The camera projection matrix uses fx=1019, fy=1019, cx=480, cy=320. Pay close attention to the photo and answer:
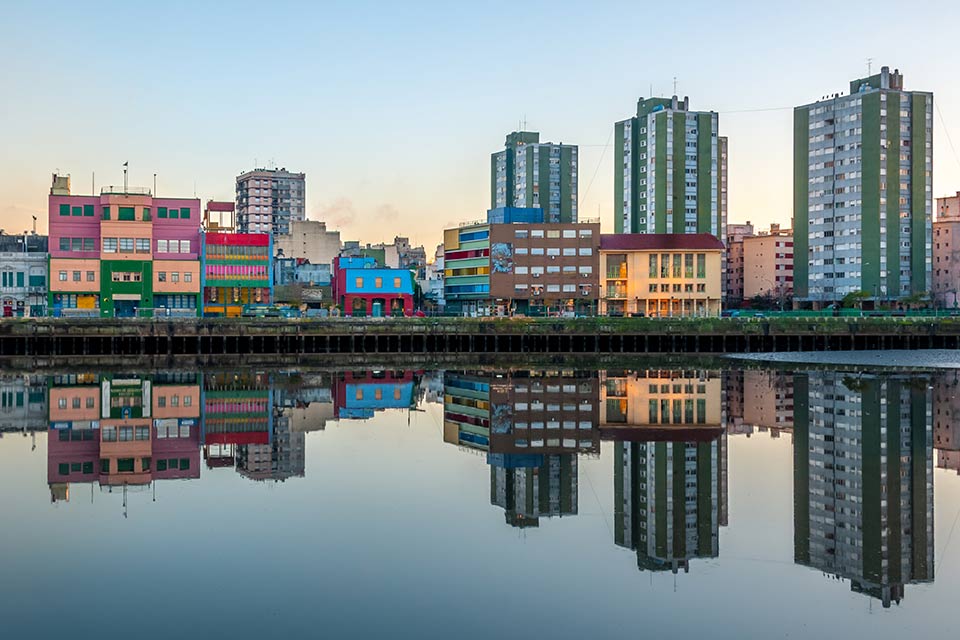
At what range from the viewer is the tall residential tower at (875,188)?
12788 centimetres

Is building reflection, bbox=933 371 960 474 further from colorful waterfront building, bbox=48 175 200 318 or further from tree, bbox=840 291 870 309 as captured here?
tree, bbox=840 291 870 309

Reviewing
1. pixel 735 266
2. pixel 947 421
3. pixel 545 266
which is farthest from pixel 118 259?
pixel 735 266

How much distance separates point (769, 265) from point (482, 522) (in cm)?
15631

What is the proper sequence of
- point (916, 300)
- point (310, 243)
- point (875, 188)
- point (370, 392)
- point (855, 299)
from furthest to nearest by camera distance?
point (310, 243), point (875, 188), point (855, 299), point (916, 300), point (370, 392)

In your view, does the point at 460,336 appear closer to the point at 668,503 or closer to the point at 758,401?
the point at 758,401

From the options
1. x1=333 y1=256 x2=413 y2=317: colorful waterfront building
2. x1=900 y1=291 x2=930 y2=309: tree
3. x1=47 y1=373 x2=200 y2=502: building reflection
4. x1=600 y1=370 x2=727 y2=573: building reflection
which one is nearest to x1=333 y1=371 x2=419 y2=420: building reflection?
x1=47 y1=373 x2=200 y2=502: building reflection

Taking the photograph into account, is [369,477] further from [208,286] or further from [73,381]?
[208,286]

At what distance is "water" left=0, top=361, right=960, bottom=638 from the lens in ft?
42.3

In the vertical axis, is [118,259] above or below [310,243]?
below

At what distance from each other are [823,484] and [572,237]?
3649 inches

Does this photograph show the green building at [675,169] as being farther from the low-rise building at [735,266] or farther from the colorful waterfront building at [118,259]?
the colorful waterfront building at [118,259]

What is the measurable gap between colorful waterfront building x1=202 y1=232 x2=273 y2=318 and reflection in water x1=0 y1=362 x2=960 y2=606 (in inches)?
1836

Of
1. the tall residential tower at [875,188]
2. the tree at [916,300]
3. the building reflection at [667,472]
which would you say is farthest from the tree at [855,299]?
the building reflection at [667,472]

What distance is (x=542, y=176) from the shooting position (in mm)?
185250
